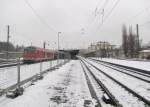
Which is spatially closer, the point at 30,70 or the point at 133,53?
the point at 30,70

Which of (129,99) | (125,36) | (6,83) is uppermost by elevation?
(125,36)

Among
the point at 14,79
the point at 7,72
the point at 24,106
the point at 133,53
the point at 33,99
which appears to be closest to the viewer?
the point at 24,106

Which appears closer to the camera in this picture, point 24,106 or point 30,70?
point 24,106

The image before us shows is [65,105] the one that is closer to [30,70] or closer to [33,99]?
[33,99]

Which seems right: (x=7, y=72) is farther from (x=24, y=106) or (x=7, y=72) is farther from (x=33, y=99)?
(x=24, y=106)

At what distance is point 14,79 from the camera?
35.4 ft

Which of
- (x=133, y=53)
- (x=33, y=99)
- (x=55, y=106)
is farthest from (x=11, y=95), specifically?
(x=133, y=53)

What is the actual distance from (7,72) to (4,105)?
8.60ft

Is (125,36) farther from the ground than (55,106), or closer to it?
farther from the ground

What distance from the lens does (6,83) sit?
9.86 meters

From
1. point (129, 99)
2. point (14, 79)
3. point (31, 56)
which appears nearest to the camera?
point (129, 99)

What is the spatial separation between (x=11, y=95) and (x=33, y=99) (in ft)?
3.22

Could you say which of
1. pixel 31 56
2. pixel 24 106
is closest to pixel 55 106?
pixel 24 106

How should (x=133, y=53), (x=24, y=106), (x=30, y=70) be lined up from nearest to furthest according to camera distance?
(x=24, y=106), (x=30, y=70), (x=133, y=53)
